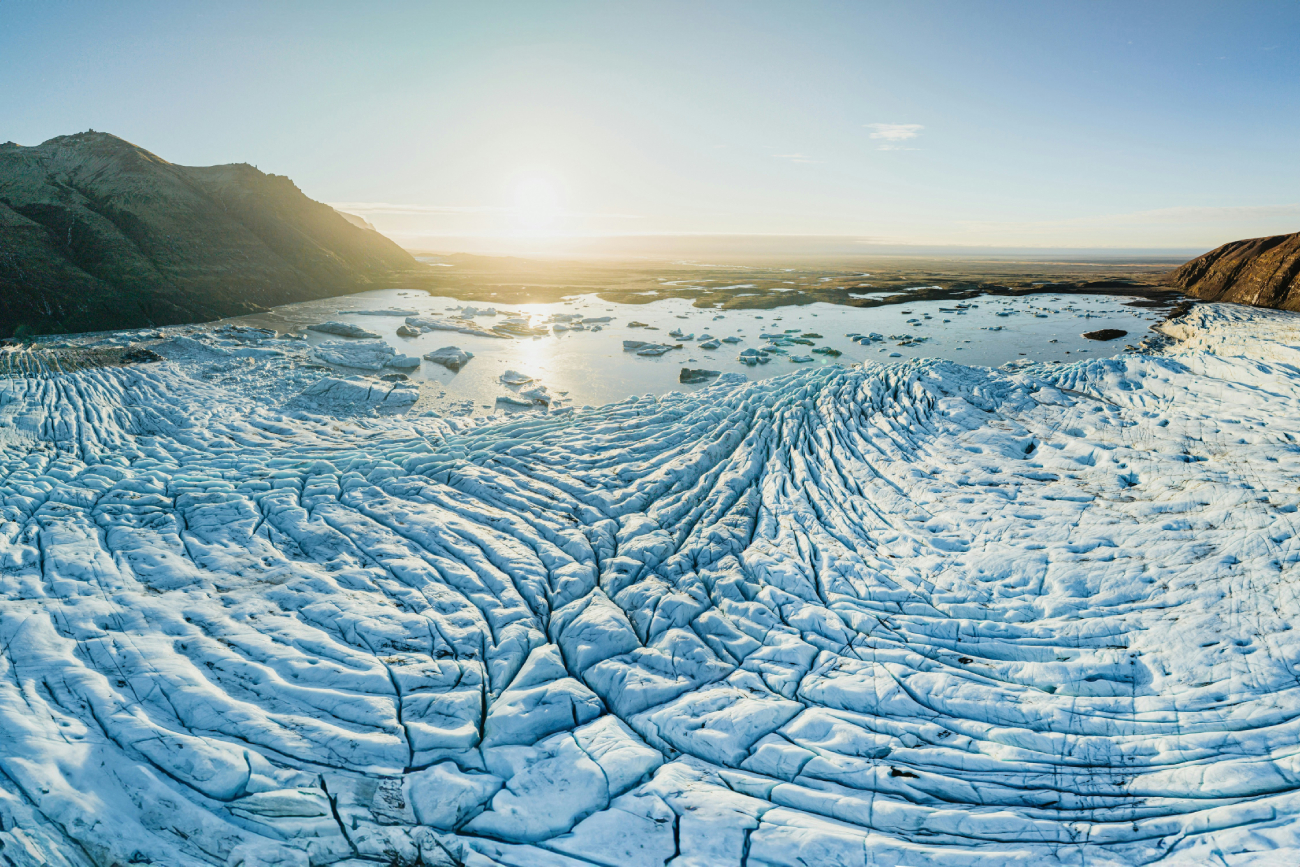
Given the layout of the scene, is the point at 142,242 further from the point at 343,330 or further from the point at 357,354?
the point at 357,354

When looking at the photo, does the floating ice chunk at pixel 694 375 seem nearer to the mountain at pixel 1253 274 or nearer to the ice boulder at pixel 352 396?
the ice boulder at pixel 352 396

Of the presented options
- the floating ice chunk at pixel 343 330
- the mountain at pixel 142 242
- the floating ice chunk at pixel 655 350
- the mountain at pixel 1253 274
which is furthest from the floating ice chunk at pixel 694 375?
the mountain at pixel 1253 274

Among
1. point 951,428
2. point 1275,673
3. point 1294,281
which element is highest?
point 1294,281

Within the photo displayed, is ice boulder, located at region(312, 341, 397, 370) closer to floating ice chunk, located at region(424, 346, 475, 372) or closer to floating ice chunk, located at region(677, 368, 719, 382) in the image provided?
floating ice chunk, located at region(424, 346, 475, 372)

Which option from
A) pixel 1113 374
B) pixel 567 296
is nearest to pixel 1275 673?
pixel 1113 374

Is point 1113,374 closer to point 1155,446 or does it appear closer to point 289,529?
point 1155,446

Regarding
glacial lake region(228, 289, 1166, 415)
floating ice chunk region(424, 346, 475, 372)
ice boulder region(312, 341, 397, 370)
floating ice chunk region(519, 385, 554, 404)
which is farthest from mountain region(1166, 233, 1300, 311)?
ice boulder region(312, 341, 397, 370)

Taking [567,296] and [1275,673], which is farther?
[567,296]
